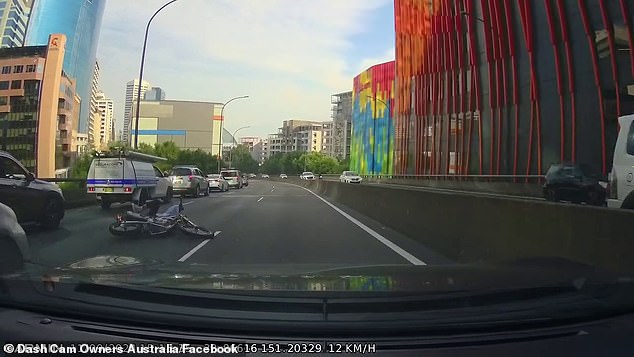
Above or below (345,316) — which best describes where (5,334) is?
below

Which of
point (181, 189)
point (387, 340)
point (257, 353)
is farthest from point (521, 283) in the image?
point (181, 189)

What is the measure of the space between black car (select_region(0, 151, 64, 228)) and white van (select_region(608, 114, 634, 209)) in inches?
436

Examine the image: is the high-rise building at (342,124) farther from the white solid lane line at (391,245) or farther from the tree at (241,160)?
the white solid lane line at (391,245)

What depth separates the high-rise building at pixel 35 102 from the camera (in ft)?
44.2

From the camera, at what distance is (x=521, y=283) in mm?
3246

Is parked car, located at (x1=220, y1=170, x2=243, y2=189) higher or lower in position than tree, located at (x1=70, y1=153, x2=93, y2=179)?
lower

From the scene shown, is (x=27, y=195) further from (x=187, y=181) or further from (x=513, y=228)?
(x=187, y=181)

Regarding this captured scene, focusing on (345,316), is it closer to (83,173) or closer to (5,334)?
(5,334)

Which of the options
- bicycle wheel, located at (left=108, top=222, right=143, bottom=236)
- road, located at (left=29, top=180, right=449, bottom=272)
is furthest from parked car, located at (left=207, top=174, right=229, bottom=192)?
bicycle wheel, located at (left=108, top=222, right=143, bottom=236)

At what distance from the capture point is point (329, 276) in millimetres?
3619

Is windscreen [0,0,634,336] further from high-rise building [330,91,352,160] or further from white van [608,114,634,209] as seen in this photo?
high-rise building [330,91,352,160]

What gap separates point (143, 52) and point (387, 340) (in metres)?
27.4

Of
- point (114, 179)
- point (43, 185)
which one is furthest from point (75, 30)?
point (114, 179)

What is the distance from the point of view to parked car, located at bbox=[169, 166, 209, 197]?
1040 inches
